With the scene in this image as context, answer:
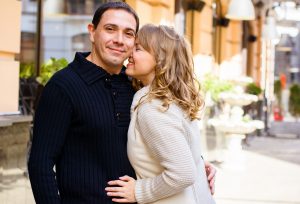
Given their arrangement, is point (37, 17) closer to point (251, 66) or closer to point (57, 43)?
point (57, 43)

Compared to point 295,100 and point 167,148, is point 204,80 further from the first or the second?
point 295,100

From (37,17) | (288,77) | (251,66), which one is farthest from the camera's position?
(288,77)

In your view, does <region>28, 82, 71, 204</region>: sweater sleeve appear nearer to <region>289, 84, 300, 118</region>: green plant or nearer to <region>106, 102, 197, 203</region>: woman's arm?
<region>106, 102, 197, 203</region>: woman's arm

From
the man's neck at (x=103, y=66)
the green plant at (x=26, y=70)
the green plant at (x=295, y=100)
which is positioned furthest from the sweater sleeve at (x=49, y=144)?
the green plant at (x=295, y=100)

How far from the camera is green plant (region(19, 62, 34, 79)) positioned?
21.4ft

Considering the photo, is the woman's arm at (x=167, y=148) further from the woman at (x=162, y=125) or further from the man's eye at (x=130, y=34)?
the man's eye at (x=130, y=34)

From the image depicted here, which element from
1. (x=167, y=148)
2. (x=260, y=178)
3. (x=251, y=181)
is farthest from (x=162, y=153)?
(x=260, y=178)

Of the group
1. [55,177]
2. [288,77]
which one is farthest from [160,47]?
[288,77]

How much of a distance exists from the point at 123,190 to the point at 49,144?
0.31m

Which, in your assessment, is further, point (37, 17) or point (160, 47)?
point (37, 17)

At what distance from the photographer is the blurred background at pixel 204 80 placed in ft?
16.2

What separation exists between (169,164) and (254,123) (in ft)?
29.3

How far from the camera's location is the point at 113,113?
220cm

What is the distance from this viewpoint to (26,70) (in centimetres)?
664
